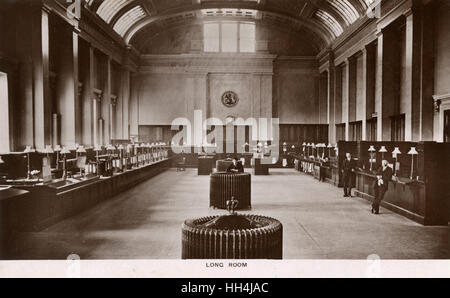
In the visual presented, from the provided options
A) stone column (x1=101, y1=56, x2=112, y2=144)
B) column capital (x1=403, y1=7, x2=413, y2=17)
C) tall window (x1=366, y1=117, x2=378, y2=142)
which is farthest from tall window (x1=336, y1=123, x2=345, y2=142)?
stone column (x1=101, y1=56, x2=112, y2=144)

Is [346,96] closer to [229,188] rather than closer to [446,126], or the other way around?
[446,126]

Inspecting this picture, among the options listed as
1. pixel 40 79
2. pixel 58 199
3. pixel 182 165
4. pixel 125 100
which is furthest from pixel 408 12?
pixel 125 100

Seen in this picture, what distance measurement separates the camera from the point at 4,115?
11617 millimetres

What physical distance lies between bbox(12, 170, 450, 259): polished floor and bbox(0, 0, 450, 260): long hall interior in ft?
0.15

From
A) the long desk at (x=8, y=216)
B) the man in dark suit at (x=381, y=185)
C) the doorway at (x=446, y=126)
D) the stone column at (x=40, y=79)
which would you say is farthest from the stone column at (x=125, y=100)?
the long desk at (x=8, y=216)

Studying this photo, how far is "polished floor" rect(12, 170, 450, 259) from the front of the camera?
6047mm

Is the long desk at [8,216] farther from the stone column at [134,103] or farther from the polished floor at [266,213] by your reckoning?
the stone column at [134,103]

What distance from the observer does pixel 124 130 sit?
2333cm

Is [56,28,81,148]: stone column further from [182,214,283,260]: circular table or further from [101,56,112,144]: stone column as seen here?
[182,214,283,260]: circular table

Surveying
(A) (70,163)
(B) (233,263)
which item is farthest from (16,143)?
(B) (233,263)

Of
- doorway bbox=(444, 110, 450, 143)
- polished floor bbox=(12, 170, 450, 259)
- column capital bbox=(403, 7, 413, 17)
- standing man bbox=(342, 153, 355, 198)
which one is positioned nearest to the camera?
polished floor bbox=(12, 170, 450, 259)

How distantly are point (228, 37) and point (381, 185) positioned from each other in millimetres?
17652

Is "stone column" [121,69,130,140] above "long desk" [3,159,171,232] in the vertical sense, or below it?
above

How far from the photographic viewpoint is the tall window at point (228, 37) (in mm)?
24984
